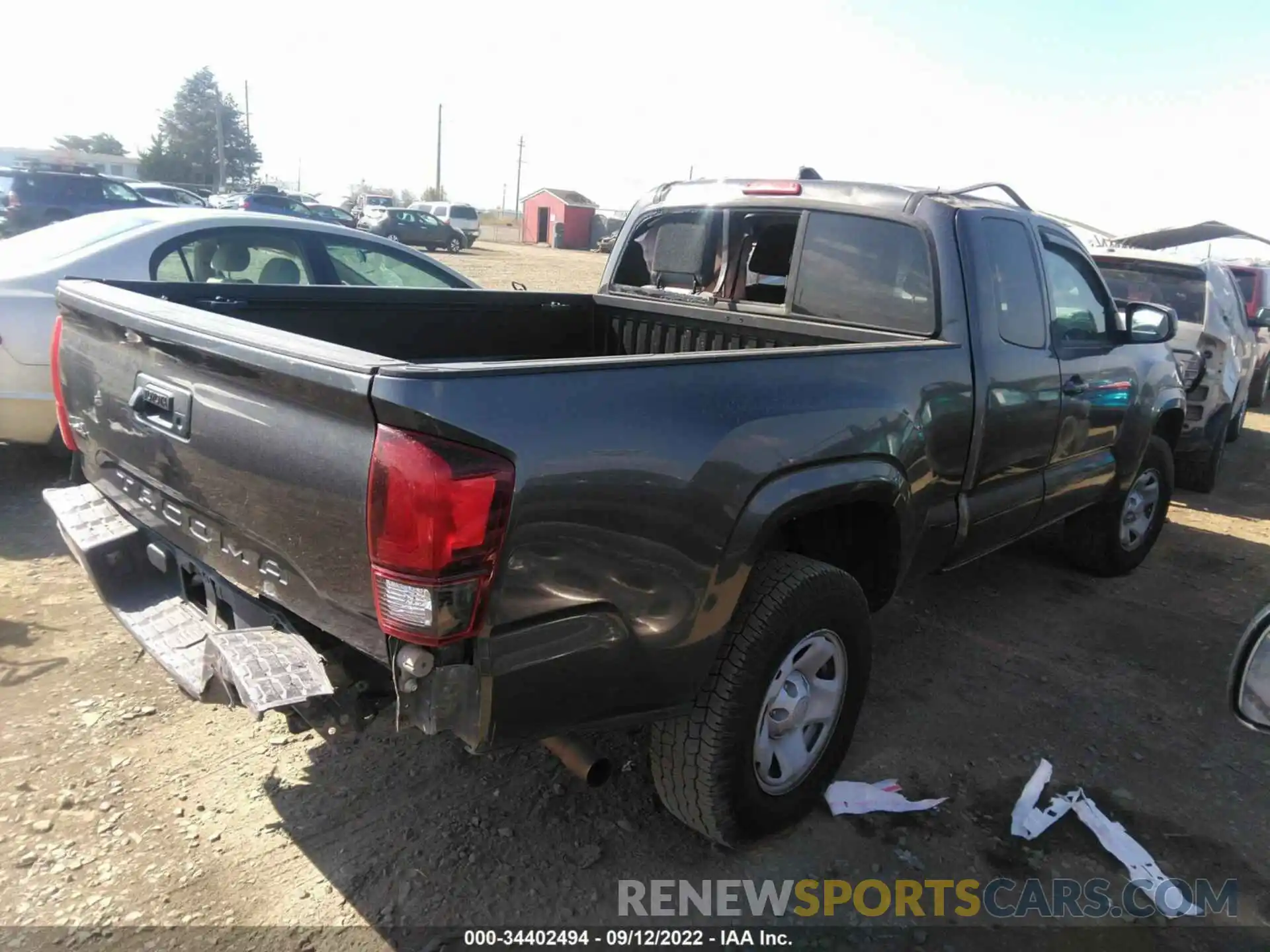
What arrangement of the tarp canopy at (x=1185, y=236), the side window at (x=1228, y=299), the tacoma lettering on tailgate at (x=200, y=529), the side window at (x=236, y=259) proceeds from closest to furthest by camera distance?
the tacoma lettering on tailgate at (x=200, y=529), the side window at (x=236, y=259), the side window at (x=1228, y=299), the tarp canopy at (x=1185, y=236)

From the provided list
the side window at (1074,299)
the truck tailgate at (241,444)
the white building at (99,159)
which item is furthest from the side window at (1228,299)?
the white building at (99,159)

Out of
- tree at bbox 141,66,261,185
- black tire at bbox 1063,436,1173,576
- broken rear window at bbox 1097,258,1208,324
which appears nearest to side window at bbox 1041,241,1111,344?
black tire at bbox 1063,436,1173,576

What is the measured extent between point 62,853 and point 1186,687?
425cm

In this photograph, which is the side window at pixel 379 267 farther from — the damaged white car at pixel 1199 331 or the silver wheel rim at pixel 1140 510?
the damaged white car at pixel 1199 331

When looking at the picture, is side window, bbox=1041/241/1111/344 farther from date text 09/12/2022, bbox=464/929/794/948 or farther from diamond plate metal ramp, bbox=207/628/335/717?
diamond plate metal ramp, bbox=207/628/335/717

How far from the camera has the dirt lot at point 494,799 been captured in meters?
2.46

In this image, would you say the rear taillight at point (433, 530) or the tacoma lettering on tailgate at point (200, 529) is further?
the tacoma lettering on tailgate at point (200, 529)

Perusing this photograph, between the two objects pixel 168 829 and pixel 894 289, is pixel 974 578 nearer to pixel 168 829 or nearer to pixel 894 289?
pixel 894 289

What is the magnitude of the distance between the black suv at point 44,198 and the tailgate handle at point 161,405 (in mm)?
15278

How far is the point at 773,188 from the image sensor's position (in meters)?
3.86

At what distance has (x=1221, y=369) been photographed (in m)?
6.93

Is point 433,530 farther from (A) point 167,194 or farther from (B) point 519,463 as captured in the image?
(A) point 167,194

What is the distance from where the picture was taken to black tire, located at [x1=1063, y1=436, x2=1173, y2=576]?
16.0 ft

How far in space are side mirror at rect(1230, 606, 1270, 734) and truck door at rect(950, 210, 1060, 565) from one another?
1631 millimetres
